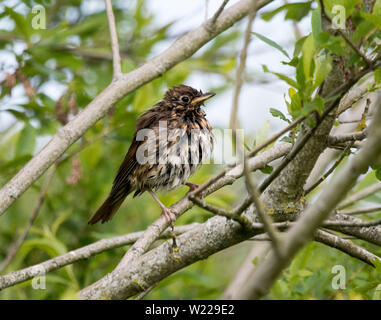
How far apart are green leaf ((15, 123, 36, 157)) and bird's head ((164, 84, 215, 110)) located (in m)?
1.16

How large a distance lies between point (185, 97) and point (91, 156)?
1.15m

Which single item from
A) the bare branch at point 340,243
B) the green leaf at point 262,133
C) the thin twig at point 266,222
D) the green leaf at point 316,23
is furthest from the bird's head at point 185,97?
the thin twig at point 266,222

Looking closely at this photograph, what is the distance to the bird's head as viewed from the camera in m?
4.57

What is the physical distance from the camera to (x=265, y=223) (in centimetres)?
173

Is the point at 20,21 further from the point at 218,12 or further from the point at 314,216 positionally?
the point at 314,216

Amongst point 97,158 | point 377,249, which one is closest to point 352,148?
point 377,249

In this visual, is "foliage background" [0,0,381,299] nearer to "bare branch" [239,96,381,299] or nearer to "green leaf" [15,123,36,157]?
"green leaf" [15,123,36,157]

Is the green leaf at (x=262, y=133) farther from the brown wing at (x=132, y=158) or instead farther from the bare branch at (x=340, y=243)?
the brown wing at (x=132, y=158)

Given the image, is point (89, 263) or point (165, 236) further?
point (89, 263)

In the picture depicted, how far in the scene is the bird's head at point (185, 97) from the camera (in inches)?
180

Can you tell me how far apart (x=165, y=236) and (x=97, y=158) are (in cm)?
149

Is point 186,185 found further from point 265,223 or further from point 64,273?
point 265,223

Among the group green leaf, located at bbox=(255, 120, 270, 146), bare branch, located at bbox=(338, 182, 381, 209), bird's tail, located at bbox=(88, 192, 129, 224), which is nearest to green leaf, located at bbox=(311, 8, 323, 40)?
green leaf, located at bbox=(255, 120, 270, 146)

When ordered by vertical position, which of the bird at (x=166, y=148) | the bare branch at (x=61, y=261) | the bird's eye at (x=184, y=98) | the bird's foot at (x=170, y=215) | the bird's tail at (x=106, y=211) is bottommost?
the bare branch at (x=61, y=261)
